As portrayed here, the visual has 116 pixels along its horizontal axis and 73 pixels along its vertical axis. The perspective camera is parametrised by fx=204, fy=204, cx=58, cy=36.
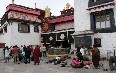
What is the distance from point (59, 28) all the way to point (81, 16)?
27.2 ft

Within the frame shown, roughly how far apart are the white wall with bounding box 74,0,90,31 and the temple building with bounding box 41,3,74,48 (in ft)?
10.9

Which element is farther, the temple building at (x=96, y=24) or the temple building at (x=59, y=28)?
the temple building at (x=59, y=28)

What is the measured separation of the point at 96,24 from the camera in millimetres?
24250

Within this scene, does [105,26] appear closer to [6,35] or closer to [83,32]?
[83,32]

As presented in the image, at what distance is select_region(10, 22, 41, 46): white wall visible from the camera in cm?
2967

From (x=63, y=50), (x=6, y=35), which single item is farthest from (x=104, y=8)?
(x=6, y=35)

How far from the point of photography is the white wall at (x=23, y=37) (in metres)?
29.7

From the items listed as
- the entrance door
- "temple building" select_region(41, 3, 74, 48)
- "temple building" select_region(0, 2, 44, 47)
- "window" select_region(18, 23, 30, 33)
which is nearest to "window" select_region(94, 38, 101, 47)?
the entrance door

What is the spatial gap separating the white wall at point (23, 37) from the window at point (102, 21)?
484 inches

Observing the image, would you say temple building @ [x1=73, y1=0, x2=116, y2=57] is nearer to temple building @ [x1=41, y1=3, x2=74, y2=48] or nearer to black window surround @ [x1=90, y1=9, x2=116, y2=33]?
black window surround @ [x1=90, y1=9, x2=116, y2=33]

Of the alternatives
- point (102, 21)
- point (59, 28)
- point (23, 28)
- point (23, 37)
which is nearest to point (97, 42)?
point (102, 21)

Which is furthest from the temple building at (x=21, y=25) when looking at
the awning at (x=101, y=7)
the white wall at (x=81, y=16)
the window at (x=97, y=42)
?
the window at (x=97, y=42)

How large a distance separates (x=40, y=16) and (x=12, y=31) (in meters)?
7.75

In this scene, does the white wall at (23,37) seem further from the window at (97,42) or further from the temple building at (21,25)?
the window at (97,42)
